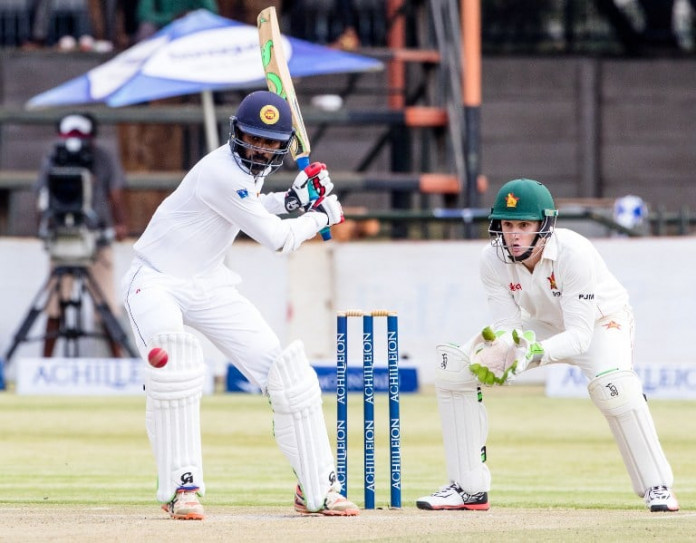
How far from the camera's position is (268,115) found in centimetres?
635

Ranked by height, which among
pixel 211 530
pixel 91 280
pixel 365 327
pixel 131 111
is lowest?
pixel 211 530

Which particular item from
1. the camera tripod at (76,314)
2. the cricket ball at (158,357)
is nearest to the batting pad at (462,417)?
the cricket ball at (158,357)

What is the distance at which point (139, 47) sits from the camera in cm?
1360

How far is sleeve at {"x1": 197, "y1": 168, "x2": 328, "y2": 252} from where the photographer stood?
636cm

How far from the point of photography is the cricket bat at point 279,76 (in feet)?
23.2

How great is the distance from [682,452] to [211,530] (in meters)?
4.05

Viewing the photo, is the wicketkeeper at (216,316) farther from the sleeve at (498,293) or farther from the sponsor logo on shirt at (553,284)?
the sponsor logo on shirt at (553,284)

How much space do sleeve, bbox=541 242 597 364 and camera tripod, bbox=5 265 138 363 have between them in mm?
6711

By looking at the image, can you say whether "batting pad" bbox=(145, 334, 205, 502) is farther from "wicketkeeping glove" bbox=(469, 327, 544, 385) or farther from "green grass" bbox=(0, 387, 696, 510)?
"wicketkeeping glove" bbox=(469, 327, 544, 385)

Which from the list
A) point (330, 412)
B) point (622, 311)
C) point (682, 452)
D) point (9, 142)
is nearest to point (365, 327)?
point (622, 311)

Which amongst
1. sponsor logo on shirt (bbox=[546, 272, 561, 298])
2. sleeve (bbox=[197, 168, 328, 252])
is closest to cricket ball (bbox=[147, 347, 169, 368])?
sleeve (bbox=[197, 168, 328, 252])

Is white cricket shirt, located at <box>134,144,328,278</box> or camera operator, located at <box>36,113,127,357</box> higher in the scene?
camera operator, located at <box>36,113,127,357</box>

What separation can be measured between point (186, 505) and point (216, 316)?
0.72m

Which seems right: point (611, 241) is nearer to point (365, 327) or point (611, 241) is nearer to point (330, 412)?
point (330, 412)
